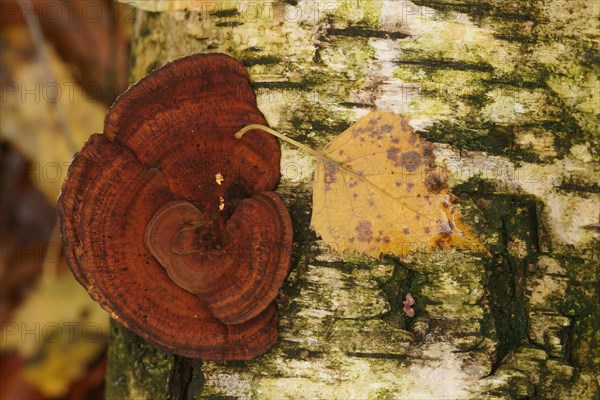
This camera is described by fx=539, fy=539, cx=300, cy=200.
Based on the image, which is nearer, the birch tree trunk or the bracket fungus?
the bracket fungus

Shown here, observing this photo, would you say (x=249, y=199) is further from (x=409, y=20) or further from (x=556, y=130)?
(x=556, y=130)

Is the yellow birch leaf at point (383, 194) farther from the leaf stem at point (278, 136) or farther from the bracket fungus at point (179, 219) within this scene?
the bracket fungus at point (179, 219)

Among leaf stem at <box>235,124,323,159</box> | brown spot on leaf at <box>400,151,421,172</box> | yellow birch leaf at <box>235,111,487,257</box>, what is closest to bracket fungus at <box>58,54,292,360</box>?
leaf stem at <box>235,124,323,159</box>

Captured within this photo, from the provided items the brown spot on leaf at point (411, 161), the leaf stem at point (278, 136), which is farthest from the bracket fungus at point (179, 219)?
the brown spot on leaf at point (411, 161)

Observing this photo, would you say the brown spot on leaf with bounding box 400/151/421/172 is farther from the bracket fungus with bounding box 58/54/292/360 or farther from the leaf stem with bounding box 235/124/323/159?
the bracket fungus with bounding box 58/54/292/360

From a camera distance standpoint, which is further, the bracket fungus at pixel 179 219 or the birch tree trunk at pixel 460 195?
the birch tree trunk at pixel 460 195

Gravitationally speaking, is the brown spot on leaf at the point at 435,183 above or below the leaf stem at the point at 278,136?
below

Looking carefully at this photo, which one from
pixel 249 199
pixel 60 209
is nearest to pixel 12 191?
pixel 60 209
